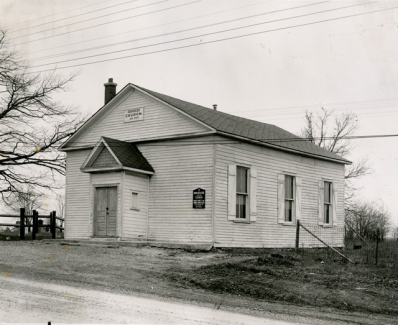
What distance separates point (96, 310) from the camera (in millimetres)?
9461

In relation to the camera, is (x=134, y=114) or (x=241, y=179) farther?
(x=134, y=114)

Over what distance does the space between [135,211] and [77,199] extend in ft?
12.9

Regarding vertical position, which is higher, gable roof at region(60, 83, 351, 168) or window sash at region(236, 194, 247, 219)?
gable roof at region(60, 83, 351, 168)

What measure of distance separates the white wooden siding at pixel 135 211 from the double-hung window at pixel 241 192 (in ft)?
11.3

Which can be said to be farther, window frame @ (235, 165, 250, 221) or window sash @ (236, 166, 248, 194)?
window sash @ (236, 166, 248, 194)

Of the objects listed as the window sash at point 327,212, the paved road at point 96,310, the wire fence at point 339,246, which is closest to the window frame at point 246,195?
the wire fence at point 339,246

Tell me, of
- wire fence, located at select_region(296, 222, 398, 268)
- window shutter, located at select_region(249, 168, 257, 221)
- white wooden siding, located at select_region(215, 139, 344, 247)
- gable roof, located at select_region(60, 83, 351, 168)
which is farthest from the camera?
window shutter, located at select_region(249, 168, 257, 221)

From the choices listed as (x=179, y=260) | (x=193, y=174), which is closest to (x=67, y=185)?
(x=193, y=174)

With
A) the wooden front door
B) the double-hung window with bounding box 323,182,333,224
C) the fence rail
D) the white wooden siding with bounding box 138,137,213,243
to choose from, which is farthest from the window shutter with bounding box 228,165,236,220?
the double-hung window with bounding box 323,182,333,224

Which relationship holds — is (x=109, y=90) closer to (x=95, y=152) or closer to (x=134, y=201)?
(x=95, y=152)

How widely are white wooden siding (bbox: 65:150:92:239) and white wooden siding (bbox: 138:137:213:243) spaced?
10.4ft

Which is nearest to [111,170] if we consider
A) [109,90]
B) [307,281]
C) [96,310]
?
[109,90]

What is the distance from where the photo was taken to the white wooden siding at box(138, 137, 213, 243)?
20.3 m

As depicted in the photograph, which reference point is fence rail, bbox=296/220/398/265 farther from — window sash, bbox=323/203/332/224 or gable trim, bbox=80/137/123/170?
gable trim, bbox=80/137/123/170
